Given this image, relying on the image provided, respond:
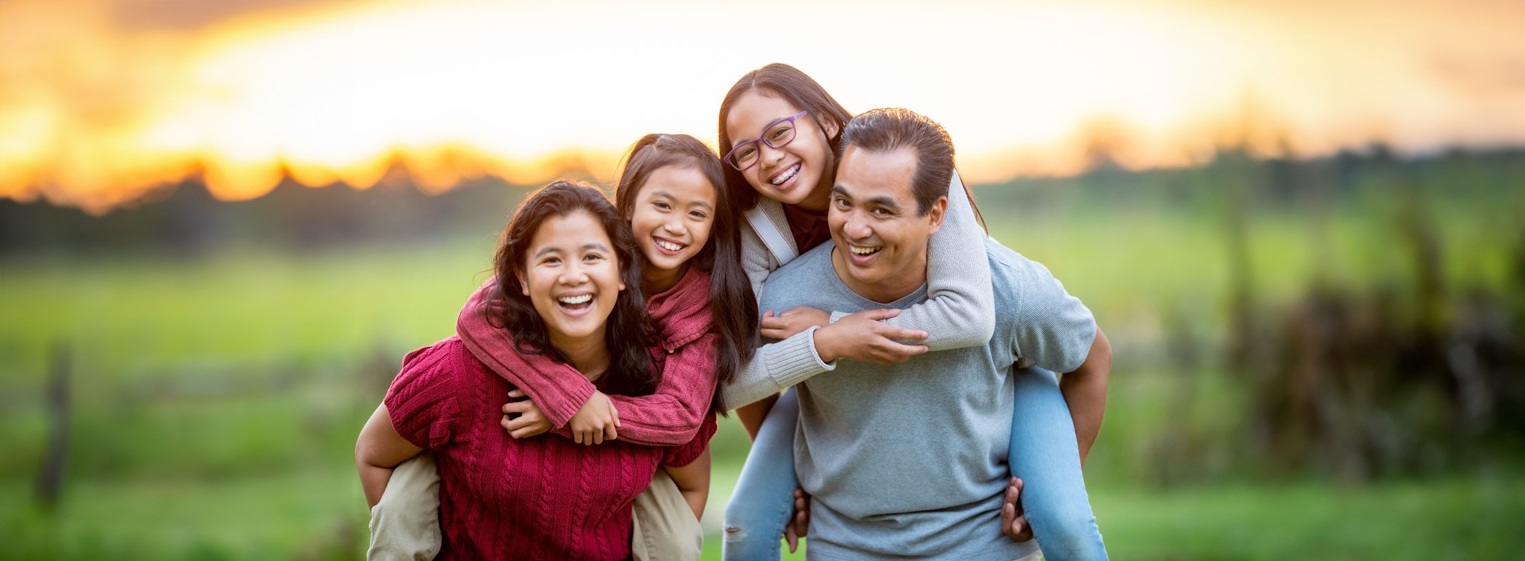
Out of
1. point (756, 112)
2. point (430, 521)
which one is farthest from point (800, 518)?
point (756, 112)

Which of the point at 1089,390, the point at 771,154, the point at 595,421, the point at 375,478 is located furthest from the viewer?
the point at 1089,390

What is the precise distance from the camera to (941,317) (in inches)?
101

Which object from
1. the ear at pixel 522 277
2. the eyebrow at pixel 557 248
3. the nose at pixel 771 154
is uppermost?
the nose at pixel 771 154

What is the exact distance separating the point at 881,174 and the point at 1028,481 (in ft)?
2.59

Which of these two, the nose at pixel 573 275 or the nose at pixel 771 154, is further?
the nose at pixel 771 154

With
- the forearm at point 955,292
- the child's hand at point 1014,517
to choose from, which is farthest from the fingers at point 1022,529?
the forearm at point 955,292

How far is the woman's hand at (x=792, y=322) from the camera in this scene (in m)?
2.71

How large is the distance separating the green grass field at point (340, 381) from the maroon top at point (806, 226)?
3.03 metres

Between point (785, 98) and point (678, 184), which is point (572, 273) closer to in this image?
point (678, 184)

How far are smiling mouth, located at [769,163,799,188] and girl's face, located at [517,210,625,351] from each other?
460 mm

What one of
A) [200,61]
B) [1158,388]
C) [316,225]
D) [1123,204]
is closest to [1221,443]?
[1158,388]

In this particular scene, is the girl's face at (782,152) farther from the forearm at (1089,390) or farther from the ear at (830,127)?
the forearm at (1089,390)

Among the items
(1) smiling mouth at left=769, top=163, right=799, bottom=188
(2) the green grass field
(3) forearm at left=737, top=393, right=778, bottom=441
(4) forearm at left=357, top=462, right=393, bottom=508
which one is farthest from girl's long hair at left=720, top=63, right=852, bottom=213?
(2) the green grass field

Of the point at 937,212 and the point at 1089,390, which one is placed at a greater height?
the point at 937,212
